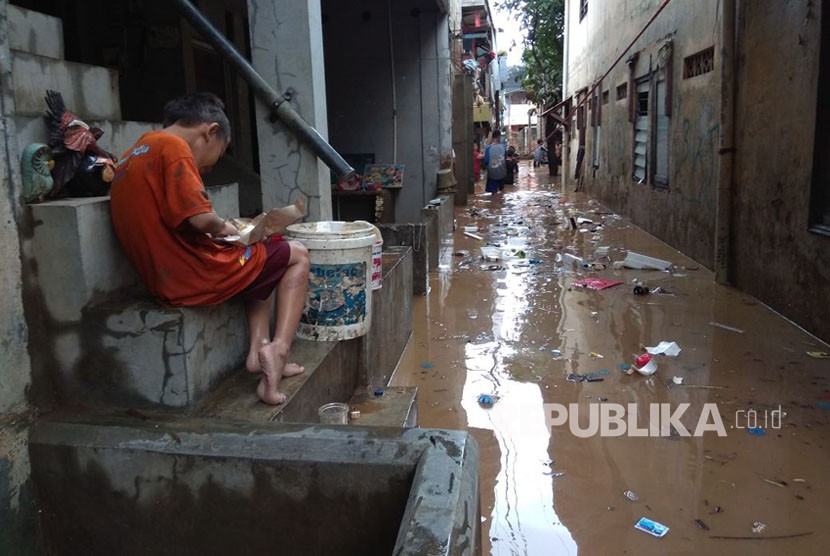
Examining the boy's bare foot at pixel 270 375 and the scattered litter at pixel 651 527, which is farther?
the scattered litter at pixel 651 527

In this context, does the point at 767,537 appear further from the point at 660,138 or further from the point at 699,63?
the point at 660,138

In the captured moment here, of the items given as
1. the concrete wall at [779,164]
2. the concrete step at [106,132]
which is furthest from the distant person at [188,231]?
the concrete wall at [779,164]

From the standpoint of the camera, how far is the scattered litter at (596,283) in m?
7.59

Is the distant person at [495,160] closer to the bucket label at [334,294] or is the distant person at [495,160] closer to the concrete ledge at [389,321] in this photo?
the concrete ledge at [389,321]

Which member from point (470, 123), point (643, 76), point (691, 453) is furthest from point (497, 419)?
point (470, 123)

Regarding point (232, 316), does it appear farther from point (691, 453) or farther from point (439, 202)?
point (439, 202)

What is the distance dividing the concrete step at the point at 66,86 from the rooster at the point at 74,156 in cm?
6

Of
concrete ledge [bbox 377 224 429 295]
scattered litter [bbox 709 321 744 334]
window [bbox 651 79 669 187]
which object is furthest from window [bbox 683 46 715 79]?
concrete ledge [bbox 377 224 429 295]

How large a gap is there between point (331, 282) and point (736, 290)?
526 centimetres

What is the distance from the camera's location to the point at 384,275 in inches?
192

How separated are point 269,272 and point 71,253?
2.79ft

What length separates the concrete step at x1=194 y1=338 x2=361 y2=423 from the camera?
273 centimetres

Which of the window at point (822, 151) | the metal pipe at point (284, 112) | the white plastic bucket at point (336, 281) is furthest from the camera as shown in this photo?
the window at point (822, 151)

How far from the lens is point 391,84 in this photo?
11.5 meters
